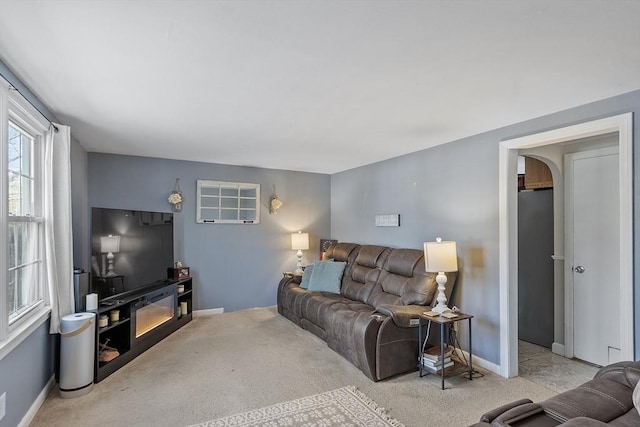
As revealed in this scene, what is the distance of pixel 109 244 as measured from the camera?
3.41 m

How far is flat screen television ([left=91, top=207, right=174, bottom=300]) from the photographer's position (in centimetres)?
326

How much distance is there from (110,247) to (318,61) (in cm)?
281

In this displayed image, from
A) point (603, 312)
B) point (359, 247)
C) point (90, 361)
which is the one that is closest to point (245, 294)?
point (359, 247)

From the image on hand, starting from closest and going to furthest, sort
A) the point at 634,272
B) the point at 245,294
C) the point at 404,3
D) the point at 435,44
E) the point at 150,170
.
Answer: the point at 404,3, the point at 435,44, the point at 634,272, the point at 150,170, the point at 245,294

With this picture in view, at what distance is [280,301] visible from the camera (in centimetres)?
493

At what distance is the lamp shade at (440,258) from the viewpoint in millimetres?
3105

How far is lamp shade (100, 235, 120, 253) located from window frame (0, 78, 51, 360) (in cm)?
68

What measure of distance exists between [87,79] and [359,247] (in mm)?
3495

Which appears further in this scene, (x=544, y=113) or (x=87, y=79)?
(x=544, y=113)

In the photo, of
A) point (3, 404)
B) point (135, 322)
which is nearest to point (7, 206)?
point (3, 404)

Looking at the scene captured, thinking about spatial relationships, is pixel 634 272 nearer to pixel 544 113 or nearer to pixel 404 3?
pixel 544 113

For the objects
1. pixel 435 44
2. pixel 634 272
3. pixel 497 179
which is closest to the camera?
pixel 435 44

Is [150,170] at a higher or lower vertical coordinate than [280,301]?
higher

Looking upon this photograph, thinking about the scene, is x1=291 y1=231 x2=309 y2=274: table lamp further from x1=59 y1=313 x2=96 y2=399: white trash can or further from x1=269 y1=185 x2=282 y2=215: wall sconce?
x1=59 y1=313 x2=96 y2=399: white trash can
